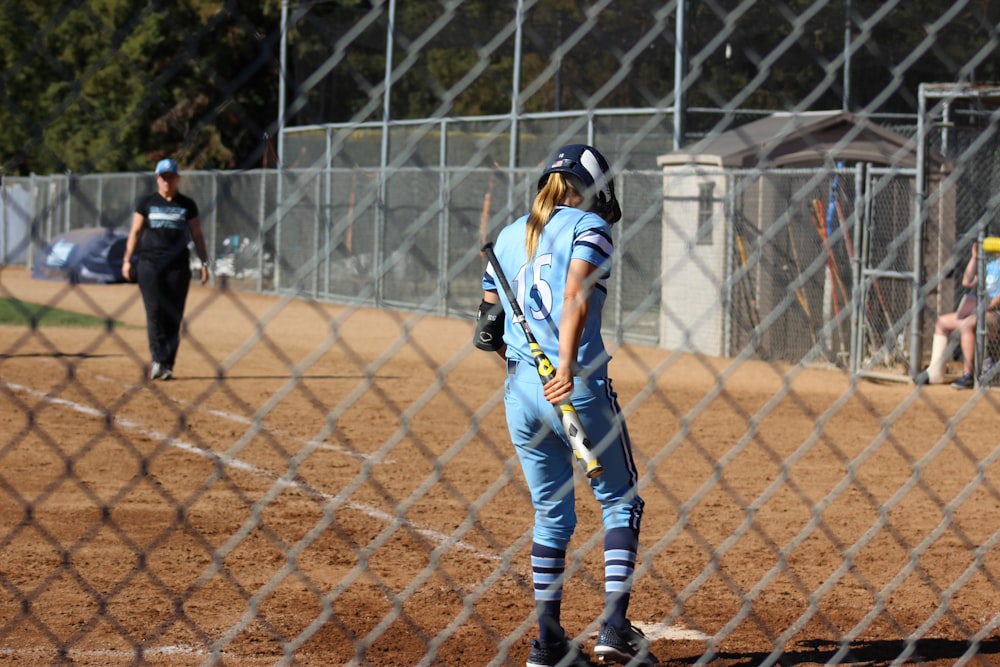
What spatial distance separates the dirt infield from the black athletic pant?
349mm

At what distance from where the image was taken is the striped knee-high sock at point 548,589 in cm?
457

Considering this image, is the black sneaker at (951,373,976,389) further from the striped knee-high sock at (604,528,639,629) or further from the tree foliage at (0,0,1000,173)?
the striped knee-high sock at (604,528,639,629)

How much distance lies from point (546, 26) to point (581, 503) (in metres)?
14.5

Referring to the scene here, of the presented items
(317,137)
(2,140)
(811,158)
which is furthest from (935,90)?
(317,137)

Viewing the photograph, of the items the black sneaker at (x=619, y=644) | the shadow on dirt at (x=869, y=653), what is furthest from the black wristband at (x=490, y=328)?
the shadow on dirt at (x=869, y=653)

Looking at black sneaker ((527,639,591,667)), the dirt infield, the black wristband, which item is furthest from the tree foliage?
black sneaker ((527,639,591,667))

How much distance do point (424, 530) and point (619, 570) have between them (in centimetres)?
237

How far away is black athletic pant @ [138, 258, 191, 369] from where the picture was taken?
455 inches

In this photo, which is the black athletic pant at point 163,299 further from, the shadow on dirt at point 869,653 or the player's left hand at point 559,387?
the player's left hand at point 559,387

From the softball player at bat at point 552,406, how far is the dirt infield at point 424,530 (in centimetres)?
25

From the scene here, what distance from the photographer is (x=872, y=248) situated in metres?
14.5

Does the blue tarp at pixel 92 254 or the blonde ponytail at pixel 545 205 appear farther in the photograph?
the blue tarp at pixel 92 254

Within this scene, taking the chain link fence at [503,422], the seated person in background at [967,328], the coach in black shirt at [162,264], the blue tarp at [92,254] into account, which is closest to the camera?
the chain link fence at [503,422]

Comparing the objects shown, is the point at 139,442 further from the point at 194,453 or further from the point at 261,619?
the point at 261,619
